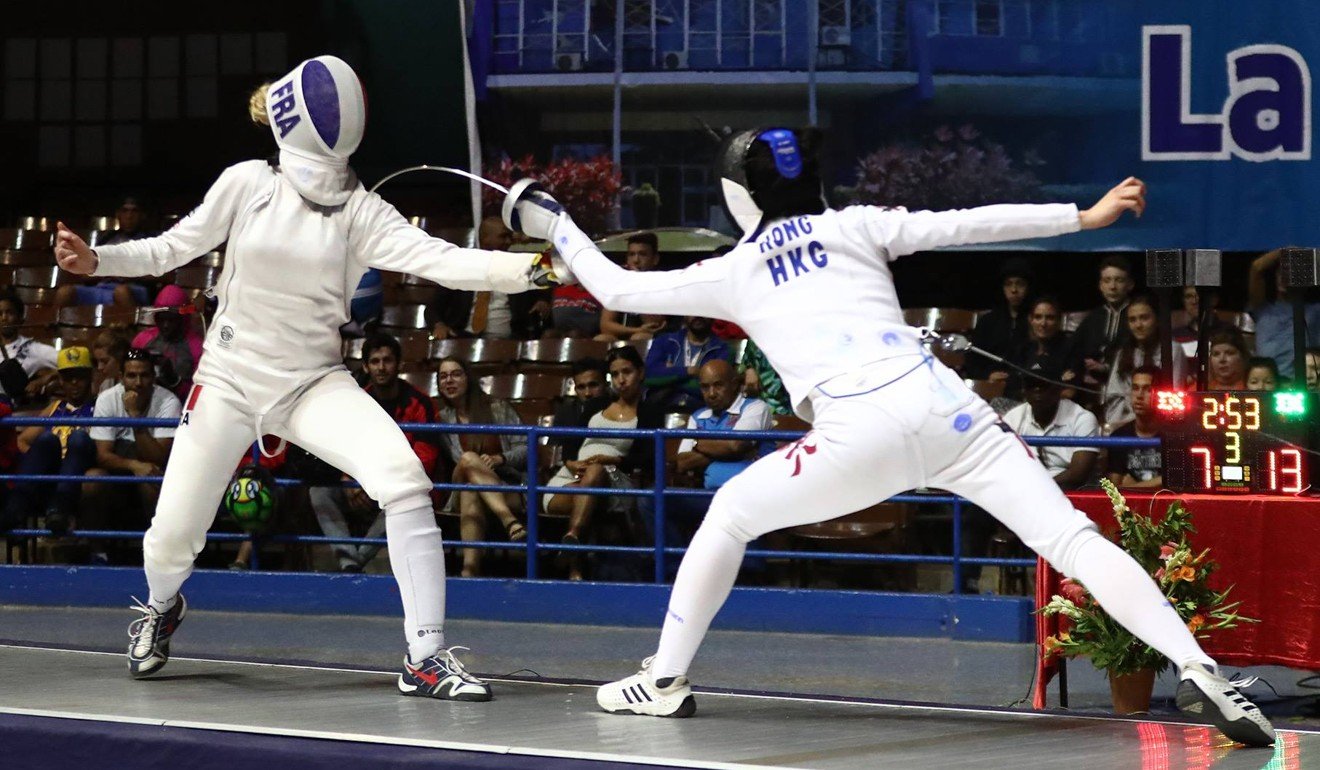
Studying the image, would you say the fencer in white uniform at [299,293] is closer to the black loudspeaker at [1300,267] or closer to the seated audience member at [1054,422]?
the black loudspeaker at [1300,267]

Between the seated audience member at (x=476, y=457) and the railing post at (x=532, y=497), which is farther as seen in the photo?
the seated audience member at (x=476, y=457)

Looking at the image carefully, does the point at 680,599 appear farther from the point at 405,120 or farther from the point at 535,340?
the point at 405,120

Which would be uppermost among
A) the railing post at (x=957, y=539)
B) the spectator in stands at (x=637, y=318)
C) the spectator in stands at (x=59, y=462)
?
the spectator in stands at (x=637, y=318)

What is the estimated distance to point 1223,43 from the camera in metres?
7.21

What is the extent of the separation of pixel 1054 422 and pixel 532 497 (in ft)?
6.44

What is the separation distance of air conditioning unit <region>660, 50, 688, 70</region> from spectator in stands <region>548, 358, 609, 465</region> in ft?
5.33

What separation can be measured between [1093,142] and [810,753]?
4633mm

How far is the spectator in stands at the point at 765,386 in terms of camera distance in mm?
6746

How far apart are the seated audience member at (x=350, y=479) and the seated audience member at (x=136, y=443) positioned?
2.37 feet

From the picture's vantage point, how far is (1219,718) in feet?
11.1

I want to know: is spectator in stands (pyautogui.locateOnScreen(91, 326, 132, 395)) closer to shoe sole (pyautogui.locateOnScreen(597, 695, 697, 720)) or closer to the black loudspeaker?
shoe sole (pyautogui.locateOnScreen(597, 695, 697, 720))

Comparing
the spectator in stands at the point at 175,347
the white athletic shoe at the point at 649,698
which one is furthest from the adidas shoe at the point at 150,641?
the spectator in stands at the point at 175,347

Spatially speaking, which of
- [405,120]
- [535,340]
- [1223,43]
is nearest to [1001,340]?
[1223,43]

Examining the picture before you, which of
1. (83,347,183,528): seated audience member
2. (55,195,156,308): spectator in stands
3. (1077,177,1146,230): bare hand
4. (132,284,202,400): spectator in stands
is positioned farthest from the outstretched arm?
(55,195,156,308): spectator in stands
